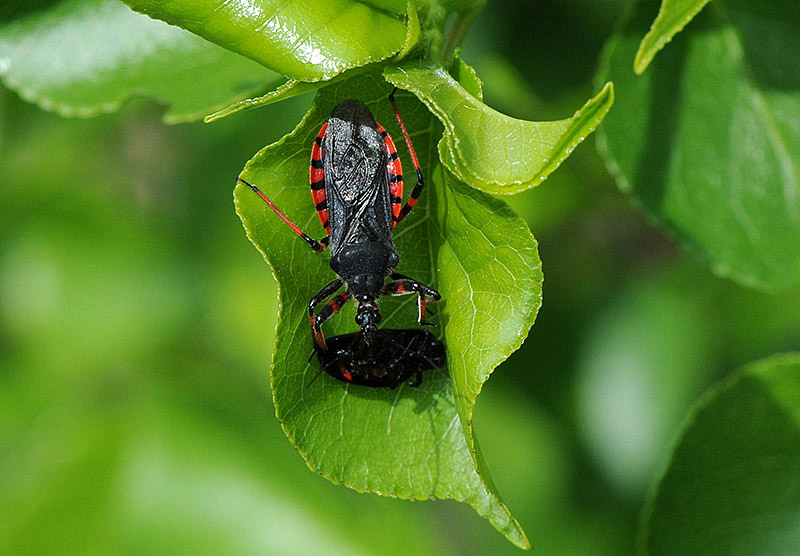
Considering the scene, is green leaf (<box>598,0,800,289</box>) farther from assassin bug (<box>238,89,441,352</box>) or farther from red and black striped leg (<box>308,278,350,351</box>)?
red and black striped leg (<box>308,278,350,351</box>)

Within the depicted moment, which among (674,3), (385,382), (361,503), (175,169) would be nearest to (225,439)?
(361,503)

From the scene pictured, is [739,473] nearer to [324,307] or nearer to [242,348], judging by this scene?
[324,307]

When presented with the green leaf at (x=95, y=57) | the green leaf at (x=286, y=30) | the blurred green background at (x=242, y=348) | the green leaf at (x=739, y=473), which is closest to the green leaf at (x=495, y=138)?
the green leaf at (x=286, y=30)

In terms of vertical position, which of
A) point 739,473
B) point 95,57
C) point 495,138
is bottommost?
point 739,473

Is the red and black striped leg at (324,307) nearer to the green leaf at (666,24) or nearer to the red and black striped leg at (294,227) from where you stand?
the red and black striped leg at (294,227)

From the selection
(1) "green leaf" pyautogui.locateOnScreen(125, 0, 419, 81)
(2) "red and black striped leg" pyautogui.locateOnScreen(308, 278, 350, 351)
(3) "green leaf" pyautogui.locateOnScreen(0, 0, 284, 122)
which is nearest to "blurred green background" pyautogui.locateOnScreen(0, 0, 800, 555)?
(3) "green leaf" pyautogui.locateOnScreen(0, 0, 284, 122)

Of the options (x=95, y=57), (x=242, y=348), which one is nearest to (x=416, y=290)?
(x=95, y=57)
